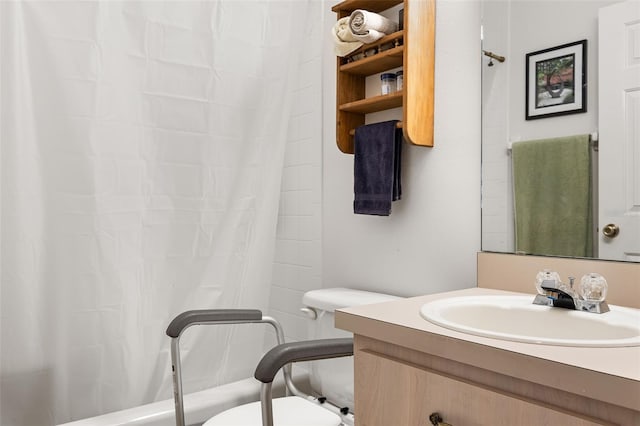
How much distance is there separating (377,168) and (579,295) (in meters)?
0.74

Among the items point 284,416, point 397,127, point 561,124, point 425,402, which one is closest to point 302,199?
point 397,127

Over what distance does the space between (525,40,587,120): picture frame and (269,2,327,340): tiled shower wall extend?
36.3 inches

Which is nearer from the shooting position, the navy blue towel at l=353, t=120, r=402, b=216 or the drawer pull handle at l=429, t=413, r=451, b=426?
the drawer pull handle at l=429, t=413, r=451, b=426

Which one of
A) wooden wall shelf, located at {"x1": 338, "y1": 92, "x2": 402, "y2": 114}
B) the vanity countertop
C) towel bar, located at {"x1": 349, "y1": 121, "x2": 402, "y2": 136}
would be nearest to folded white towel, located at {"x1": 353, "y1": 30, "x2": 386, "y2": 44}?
wooden wall shelf, located at {"x1": 338, "y1": 92, "x2": 402, "y2": 114}

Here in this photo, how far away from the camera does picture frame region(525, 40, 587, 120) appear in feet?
3.83

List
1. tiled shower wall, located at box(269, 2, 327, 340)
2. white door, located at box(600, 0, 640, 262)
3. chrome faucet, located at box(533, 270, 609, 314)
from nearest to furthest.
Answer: chrome faucet, located at box(533, 270, 609, 314), white door, located at box(600, 0, 640, 262), tiled shower wall, located at box(269, 2, 327, 340)

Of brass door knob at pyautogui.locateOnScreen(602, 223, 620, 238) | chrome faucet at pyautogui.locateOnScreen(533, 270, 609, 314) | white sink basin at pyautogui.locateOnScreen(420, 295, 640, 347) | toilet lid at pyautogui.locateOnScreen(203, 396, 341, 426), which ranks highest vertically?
brass door knob at pyautogui.locateOnScreen(602, 223, 620, 238)

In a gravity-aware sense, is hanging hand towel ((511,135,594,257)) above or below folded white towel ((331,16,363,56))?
below

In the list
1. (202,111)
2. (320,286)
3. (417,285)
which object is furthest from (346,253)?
(202,111)

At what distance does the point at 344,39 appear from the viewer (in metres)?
1.61

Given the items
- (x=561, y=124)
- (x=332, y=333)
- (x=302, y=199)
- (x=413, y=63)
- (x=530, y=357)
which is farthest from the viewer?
(x=302, y=199)

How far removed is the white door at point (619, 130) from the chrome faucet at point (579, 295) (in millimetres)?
162

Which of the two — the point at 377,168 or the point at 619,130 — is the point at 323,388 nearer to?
the point at 377,168

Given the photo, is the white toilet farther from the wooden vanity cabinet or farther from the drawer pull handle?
the drawer pull handle
